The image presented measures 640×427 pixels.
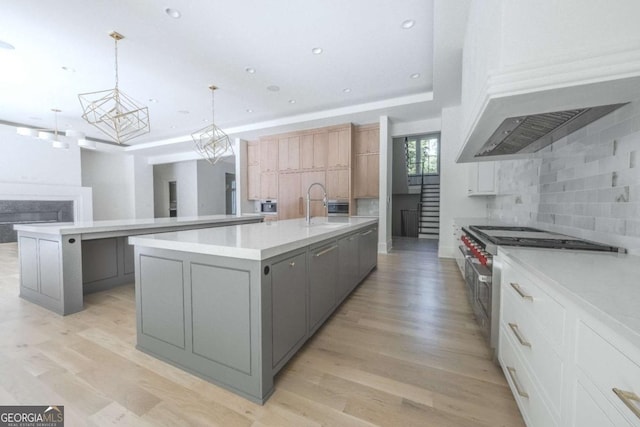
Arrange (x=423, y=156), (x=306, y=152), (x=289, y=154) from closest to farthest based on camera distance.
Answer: (x=306, y=152)
(x=289, y=154)
(x=423, y=156)

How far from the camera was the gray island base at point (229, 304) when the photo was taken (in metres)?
1.31

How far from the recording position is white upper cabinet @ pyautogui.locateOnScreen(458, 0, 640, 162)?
94 centimetres

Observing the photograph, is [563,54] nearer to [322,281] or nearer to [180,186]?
[322,281]

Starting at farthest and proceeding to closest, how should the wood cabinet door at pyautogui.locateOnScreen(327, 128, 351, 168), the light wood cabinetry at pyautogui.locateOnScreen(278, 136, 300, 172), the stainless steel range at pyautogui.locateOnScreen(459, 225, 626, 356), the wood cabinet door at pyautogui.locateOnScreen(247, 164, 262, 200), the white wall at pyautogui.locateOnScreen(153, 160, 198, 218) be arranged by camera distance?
the white wall at pyautogui.locateOnScreen(153, 160, 198, 218)
the wood cabinet door at pyautogui.locateOnScreen(247, 164, 262, 200)
the light wood cabinetry at pyautogui.locateOnScreen(278, 136, 300, 172)
the wood cabinet door at pyautogui.locateOnScreen(327, 128, 351, 168)
the stainless steel range at pyautogui.locateOnScreen(459, 225, 626, 356)

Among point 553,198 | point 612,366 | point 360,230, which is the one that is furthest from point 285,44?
point 612,366

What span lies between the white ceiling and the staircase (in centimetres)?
362

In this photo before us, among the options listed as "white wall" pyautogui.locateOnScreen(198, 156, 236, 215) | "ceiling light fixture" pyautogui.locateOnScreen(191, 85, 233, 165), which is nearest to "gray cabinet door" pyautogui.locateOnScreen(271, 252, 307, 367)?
"ceiling light fixture" pyautogui.locateOnScreen(191, 85, 233, 165)

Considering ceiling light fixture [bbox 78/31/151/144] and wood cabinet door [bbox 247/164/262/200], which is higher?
ceiling light fixture [bbox 78/31/151/144]

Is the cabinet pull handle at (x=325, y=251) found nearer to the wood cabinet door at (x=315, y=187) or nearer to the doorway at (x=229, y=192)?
the wood cabinet door at (x=315, y=187)

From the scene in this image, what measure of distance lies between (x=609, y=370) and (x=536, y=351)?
46cm

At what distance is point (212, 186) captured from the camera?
34.2 ft

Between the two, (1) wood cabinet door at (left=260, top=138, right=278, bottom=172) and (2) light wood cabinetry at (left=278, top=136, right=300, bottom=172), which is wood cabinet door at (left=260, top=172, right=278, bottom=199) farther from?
(2) light wood cabinetry at (left=278, top=136, right=300, bottom=172)

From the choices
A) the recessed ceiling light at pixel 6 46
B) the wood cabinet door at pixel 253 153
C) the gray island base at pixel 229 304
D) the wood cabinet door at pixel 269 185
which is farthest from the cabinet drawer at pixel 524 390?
the wood cabinet door at pixel 253 153

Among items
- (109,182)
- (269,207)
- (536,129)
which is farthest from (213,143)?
(109,182)
